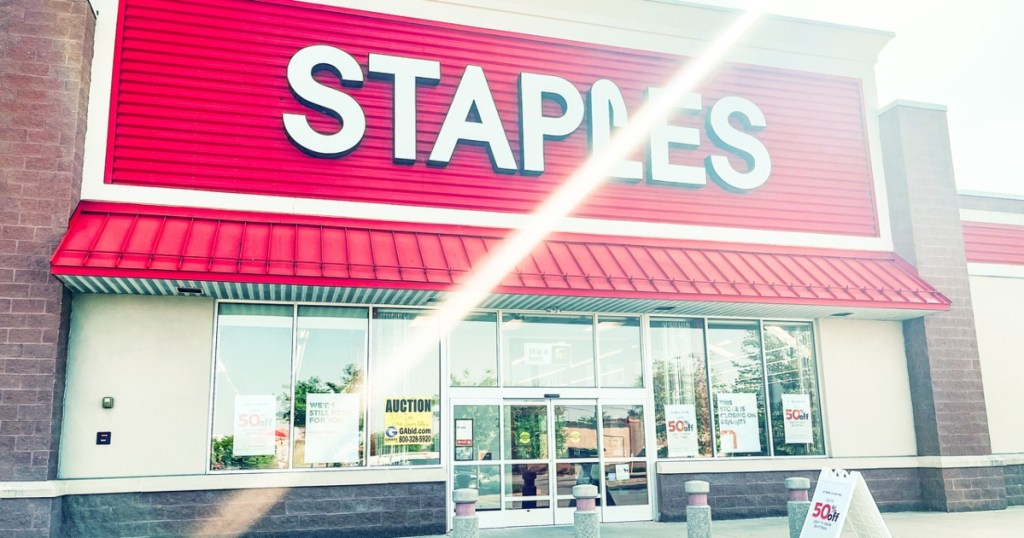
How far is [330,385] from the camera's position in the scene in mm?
12820

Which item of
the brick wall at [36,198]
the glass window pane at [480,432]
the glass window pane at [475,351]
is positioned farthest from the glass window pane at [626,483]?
the brick wall at [36,198]

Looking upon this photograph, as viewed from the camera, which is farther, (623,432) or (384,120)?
(623,432)

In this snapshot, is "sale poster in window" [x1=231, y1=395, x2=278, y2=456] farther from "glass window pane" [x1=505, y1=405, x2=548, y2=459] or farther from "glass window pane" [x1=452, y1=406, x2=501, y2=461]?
"glass window pane" [x1=505, y1=405, x2=548, y2=459]

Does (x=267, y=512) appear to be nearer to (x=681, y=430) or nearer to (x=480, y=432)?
(x=480, y=432)

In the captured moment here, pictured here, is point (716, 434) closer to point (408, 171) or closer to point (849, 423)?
point (849, 423)

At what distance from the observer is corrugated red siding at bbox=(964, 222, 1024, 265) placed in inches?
689

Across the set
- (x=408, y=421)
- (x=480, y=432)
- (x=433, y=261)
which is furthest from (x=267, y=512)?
(x=433, y=261)

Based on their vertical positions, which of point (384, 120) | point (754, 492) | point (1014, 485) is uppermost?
point (384, 120)

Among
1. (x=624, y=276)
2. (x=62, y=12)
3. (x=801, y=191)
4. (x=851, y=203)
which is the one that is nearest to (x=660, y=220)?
(x=624, y=276)

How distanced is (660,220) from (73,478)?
10.1 m

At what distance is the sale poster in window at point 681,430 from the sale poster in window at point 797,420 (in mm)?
1877

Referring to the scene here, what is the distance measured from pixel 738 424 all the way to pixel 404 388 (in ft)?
20.1

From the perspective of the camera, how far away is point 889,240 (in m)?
16.4

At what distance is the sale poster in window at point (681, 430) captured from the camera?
1445 centimetres
